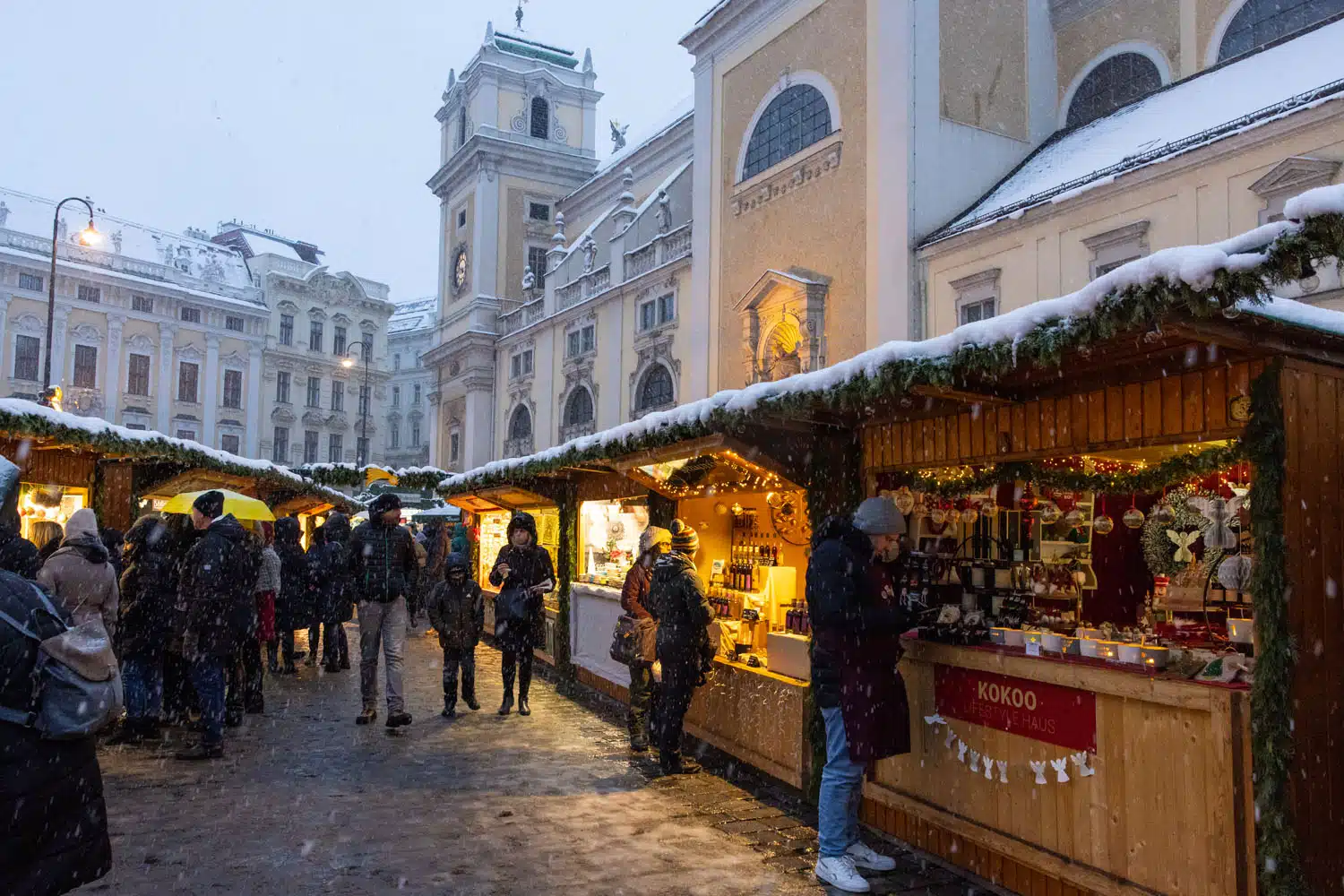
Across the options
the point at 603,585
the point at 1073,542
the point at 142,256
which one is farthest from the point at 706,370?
the point at 142,256

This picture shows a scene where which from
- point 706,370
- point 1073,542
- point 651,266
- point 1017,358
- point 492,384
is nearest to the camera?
point 1017,358

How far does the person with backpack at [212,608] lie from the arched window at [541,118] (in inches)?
1475

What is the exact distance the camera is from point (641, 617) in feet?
27.2

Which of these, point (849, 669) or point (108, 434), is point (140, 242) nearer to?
point (108, 434)

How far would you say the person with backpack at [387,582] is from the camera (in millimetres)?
8836

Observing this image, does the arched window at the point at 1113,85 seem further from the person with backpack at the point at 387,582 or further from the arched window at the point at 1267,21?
the person with backpack at the point at 387,582

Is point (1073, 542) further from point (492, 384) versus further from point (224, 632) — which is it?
point (492, 384)

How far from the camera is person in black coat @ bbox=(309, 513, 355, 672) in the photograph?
40.6 ft

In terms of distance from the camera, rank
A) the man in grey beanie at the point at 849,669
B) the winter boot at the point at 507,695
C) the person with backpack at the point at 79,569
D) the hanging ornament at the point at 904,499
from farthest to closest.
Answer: the winter boot at the point at 507,695 < the hanging ornament at the point at 904,499 < the person with backpack at the point at 79,569 < the man in grey beanie at the point at 849,669

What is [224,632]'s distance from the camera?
7633 millimetres

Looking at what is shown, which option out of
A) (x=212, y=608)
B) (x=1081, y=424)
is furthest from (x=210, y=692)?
(x=1081, y=424)

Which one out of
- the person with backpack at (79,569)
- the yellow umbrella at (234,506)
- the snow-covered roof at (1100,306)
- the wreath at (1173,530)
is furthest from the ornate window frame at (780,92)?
the person with backpack at (79,569)

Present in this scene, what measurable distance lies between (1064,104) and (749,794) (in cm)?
1829

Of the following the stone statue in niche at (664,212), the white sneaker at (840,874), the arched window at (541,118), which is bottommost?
the white sneaker at (840,874)
